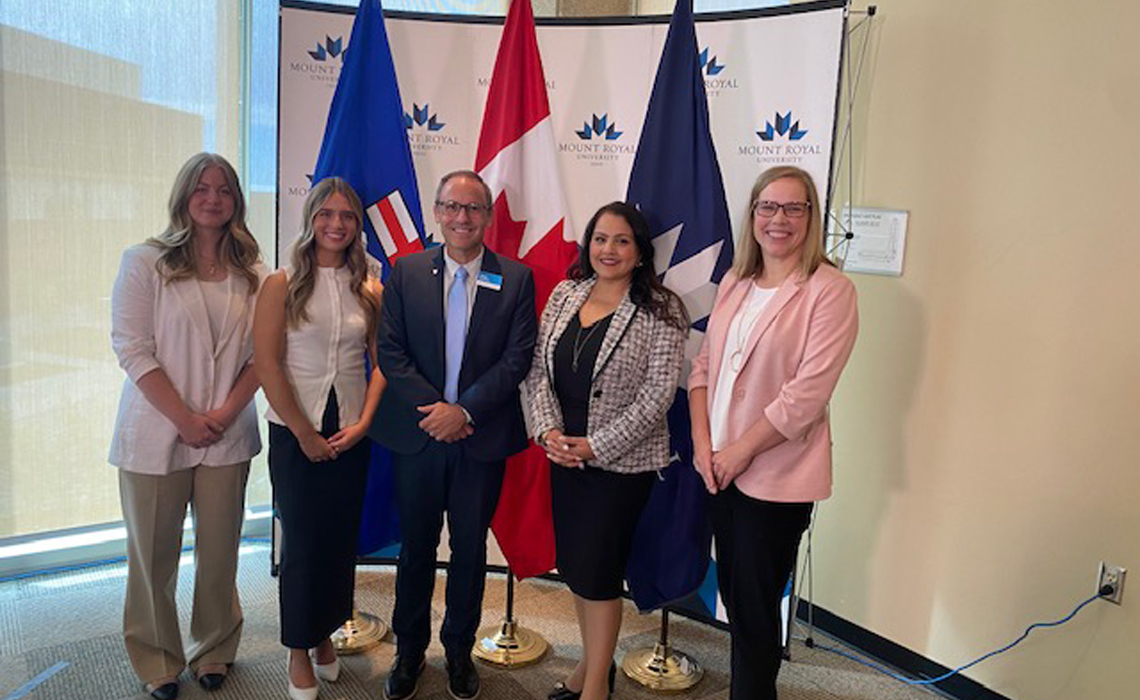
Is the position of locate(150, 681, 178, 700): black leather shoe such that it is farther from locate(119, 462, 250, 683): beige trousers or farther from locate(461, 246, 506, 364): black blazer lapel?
locate(461, 246, 506, 364): black blazer lapel

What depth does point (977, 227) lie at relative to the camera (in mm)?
2855

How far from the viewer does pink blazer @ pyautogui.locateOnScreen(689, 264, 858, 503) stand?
218cm

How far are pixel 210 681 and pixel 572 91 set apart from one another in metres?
2.51

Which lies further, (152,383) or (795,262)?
(152,383)

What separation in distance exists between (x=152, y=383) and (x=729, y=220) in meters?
1.94

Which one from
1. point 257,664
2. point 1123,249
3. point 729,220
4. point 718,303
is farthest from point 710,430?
point 257,664

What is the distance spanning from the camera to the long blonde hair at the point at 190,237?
2.49 meters

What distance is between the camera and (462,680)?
2.71m

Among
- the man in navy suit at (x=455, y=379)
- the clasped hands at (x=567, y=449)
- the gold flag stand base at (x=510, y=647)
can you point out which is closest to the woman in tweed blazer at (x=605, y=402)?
the clasped hands at (x=567, y=449)

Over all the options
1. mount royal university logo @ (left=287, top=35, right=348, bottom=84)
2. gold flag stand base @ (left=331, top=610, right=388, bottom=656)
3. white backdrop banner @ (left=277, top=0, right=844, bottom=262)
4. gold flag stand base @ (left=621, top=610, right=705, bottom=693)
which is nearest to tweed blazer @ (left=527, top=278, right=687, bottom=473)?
white backdrop banner @ (left=277, top=0, right=844, bottom=262)

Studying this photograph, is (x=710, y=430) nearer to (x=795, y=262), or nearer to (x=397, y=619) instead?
(x=795, y=262)

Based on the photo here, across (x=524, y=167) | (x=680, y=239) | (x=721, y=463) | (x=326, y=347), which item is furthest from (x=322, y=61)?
(x=721, y=463)

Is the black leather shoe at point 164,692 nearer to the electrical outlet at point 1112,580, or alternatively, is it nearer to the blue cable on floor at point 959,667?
the blue cable on floor at point 959,667

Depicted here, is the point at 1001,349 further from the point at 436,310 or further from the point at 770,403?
the point at 436,310
